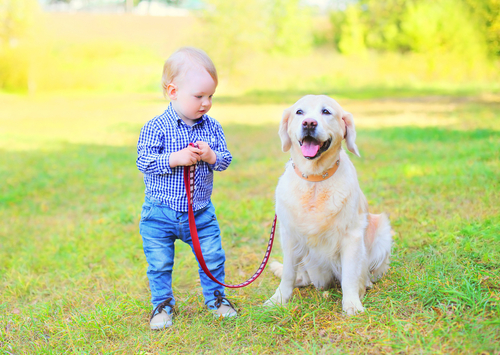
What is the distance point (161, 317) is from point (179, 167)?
98 cm

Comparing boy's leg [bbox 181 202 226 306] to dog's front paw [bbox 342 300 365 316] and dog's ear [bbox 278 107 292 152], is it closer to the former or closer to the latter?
dog's ear [bbox 278 107 292 152]

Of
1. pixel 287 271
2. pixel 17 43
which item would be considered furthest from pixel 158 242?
pixel 17 43

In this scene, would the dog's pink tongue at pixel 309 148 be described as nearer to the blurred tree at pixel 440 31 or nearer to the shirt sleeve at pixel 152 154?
the shirt sleeve at pixel 152 154

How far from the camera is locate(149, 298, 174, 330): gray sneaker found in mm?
2678

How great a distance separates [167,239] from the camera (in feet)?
9.02

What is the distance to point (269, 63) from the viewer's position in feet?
93.6

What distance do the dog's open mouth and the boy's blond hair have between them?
68 cm

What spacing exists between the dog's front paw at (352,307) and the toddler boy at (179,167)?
28.6 inches

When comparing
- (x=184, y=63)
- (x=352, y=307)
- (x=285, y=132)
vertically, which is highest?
(x=184, y=63)

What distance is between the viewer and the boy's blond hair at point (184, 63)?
2.57 m

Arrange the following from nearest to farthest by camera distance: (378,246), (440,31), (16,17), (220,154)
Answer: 1. (220,154)
2. (378,246)
3. (16,17)
4. (440,31)

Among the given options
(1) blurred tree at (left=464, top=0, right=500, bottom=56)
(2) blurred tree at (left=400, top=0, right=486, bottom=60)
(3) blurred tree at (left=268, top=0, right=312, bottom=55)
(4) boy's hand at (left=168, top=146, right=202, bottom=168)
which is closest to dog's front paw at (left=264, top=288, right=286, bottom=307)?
(4) boy's hand at (left=168, top=146, right=202, bottom=168)

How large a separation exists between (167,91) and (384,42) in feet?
113

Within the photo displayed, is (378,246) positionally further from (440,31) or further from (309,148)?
(440,31)
